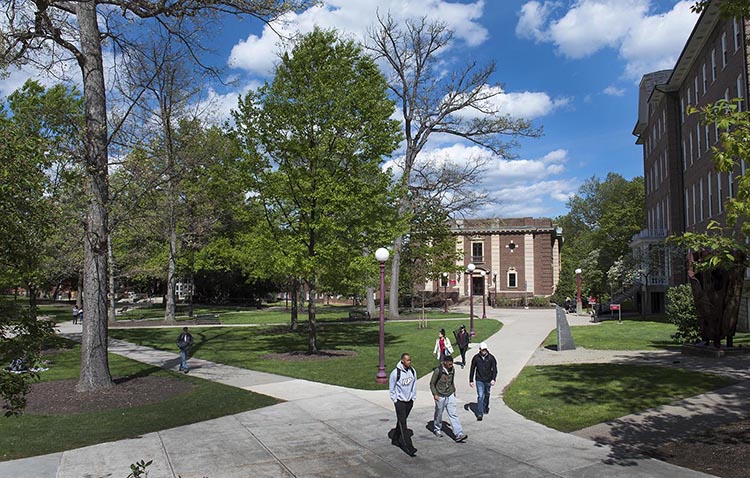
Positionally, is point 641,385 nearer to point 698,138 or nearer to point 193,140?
point 193,140

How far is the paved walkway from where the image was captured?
8.23 metres

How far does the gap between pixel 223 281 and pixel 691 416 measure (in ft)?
190

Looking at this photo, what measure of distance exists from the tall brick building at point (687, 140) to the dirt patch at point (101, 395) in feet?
77.7

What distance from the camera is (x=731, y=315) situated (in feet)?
60.7

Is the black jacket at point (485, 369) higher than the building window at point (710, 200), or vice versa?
the building window at point (710, 200)

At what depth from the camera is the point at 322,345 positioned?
81.1 feet

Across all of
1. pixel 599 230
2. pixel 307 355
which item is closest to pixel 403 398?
pixel 307 355

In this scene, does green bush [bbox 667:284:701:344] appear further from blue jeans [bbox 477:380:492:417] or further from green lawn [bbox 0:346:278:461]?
green lawn [bbox 0:346:278:461]

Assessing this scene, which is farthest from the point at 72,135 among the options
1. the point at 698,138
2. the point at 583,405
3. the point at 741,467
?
the point at 698,138

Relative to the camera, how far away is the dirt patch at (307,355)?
2011 centimetres

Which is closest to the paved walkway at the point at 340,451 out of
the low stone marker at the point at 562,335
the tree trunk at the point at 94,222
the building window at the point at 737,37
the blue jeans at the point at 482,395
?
the blue jeans at the point at 482,395

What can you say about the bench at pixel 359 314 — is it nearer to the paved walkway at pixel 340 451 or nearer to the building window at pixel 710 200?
the building window at pixel 710 200

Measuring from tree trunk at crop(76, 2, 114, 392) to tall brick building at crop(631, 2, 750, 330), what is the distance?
76.7ft

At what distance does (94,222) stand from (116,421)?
17.3 feet
